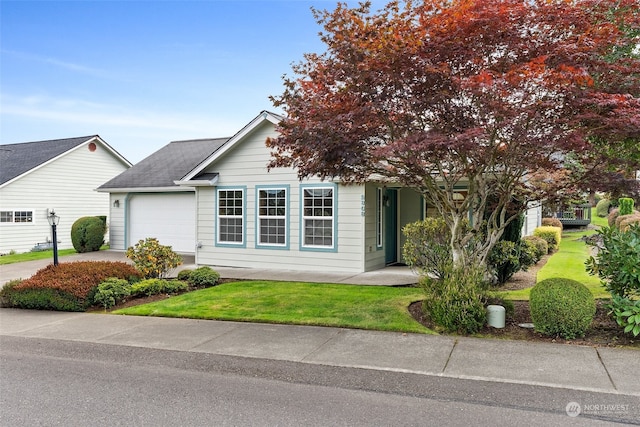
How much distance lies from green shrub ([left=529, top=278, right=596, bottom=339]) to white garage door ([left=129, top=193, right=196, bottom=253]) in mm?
13578

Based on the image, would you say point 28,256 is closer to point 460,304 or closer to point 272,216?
point 272,216

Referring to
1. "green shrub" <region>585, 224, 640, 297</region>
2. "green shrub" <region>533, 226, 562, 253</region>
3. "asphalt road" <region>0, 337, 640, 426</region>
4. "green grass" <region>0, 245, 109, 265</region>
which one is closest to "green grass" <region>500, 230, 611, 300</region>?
"green shrub" <region>533, 226, 562, 253</region>

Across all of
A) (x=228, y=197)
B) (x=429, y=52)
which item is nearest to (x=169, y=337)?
(x=429, y=52)

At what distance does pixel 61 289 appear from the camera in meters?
8.84

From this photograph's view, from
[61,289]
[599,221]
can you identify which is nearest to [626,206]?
[599,221]

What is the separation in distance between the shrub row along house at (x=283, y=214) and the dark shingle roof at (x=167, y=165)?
372 cm

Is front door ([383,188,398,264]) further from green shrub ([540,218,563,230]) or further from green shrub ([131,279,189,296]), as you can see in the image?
green shrub ([540,218,563,230])

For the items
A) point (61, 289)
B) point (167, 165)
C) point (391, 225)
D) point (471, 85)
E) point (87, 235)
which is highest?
point (167, 165)

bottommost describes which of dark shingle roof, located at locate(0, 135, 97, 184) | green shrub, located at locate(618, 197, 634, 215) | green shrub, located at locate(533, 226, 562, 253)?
green shrub, located at locate(533, 226, 562, 253)

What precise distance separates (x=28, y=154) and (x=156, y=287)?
17940mm

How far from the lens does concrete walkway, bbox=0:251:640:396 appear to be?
486 cm

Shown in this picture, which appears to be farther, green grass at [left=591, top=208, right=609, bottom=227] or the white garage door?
green grass at [left=591, top=208, right=609, bottom=227]

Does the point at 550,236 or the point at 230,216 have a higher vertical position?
the point at 230,216

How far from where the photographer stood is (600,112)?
5.81m
